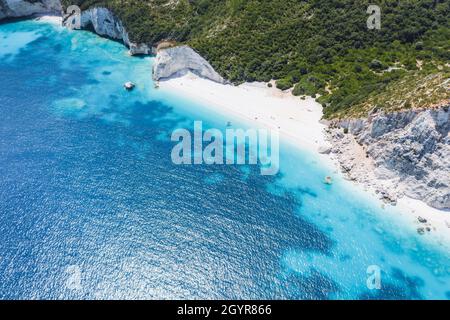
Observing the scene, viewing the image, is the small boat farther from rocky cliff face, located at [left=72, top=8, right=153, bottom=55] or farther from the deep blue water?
rocky cliff face, located at [left=72, top=8, right=153, bottom=55]

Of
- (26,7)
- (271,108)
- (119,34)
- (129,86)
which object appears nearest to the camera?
(271,108)

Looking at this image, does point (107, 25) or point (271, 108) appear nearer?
point (271, 108)

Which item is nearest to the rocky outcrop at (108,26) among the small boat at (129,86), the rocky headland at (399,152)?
the small boat at (129,86)

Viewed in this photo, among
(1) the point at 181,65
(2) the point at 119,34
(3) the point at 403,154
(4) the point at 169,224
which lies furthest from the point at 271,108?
(2) the point at 119,34

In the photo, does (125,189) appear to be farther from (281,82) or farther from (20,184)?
(281,82)

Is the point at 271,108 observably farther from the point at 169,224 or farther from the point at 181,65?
the point at 169,224

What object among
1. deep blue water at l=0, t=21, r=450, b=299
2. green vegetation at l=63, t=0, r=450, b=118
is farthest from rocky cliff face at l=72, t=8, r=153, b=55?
deep blue water at l=0, t=21, r=450, b=299
